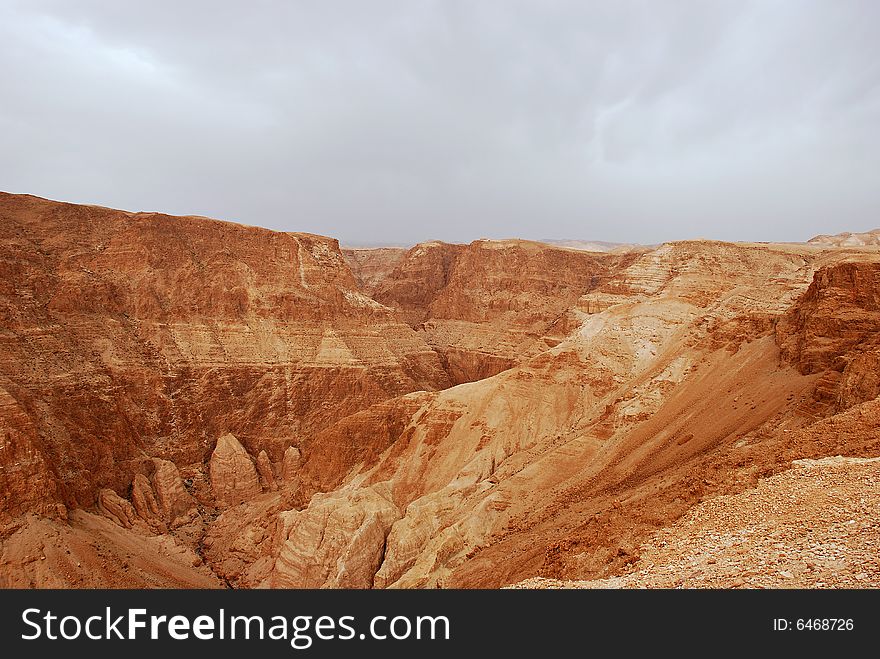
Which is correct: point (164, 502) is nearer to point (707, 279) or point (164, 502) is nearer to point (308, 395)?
point (308, 395)

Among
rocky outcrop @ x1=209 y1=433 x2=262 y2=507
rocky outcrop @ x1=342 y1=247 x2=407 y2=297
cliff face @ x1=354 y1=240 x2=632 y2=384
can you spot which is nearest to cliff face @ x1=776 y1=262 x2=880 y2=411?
rocky outcrop @ x1=209 y1=433 x2=262 y2=507

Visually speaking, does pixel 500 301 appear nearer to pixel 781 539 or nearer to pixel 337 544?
pixel 337 544

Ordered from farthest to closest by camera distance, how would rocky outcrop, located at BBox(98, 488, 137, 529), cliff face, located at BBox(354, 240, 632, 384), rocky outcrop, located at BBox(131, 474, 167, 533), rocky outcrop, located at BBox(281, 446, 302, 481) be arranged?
cliff face, located at BBox(354, 240, 632, 384) < rocky outcrop, located at BBox(281, 446, 302, 481) < rocky outcrop, located at BBox(131, 474, 167, 533) < rocky outcrop, located at BBox(98, 488, 137, 529)

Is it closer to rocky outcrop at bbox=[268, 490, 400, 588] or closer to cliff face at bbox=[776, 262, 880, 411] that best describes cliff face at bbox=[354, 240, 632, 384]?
rocky outcrop at bbox=[268, 490, 400, 588]

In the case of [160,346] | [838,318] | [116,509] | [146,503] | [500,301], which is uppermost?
[500,301]

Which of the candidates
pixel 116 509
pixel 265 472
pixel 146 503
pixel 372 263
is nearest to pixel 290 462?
pixel 265 472
